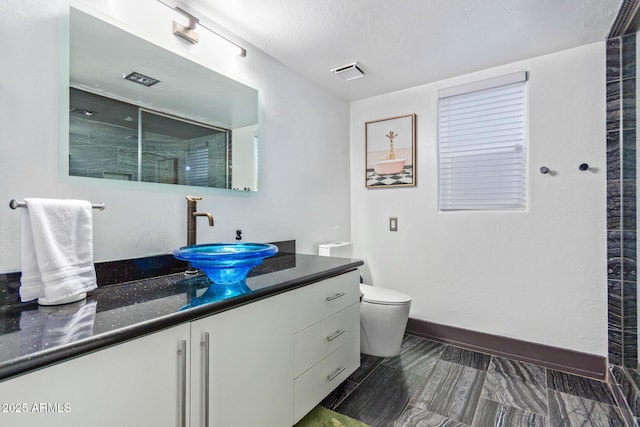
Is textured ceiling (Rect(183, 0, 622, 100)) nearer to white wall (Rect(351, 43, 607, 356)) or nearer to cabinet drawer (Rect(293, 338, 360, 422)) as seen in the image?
white wall (Rect(351, 43, 607, 356))

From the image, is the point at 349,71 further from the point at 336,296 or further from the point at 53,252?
the point at 53,252

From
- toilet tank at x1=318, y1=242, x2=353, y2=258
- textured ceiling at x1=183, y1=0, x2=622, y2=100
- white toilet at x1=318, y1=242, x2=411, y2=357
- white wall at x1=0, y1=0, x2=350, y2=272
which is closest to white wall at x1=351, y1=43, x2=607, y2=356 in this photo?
textured ceiling at x1=183, y1=0, x2=622, y2=100

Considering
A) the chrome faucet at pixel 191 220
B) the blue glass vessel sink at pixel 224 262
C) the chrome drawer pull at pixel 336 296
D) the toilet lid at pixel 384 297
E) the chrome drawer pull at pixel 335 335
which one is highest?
the chrome faucet at pixel 191 220

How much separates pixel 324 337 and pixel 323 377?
0.66ft

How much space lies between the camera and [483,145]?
2.36 metres

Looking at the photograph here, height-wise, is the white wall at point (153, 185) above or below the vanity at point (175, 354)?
above

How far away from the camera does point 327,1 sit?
156 centimetres

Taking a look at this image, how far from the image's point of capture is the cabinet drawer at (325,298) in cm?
142

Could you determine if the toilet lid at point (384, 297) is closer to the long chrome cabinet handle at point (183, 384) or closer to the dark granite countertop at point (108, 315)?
the dark granite countertop at point (108, 315)

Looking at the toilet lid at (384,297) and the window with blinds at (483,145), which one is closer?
the toilet lid at (384,297)

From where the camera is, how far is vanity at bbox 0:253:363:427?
0.71 meters

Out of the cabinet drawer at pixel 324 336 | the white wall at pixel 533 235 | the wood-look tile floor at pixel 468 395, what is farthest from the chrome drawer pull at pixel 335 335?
the white wall at pixel 533 235

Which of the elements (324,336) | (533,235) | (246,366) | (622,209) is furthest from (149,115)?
(622,209)

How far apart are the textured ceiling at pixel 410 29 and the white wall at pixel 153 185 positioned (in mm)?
229
